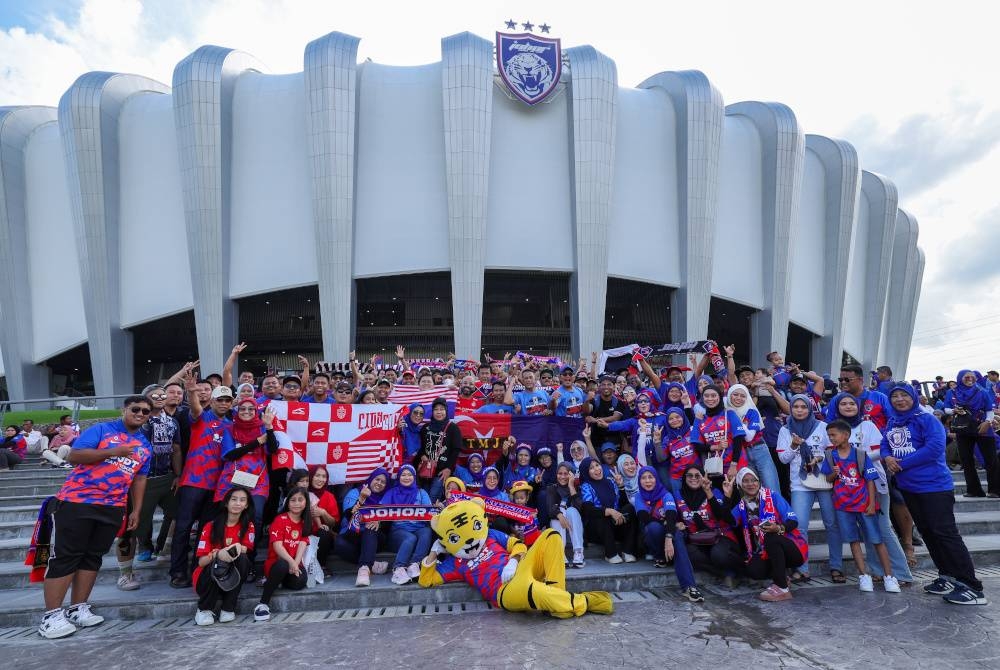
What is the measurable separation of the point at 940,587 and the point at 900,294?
150 feet

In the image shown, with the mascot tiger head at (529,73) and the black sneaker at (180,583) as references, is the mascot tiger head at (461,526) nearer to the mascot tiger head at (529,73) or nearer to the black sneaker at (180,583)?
the black sneaker at (180,583)

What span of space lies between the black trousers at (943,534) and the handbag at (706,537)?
207cm

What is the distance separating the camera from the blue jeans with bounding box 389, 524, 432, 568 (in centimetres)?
638

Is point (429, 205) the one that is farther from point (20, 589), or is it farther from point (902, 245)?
point (902, 245)


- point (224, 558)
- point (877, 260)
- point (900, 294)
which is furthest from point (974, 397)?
point (900, 294)

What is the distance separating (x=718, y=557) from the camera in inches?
242

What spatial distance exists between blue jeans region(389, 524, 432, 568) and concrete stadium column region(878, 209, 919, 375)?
46.5 meters

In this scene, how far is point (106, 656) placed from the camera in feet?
15.2

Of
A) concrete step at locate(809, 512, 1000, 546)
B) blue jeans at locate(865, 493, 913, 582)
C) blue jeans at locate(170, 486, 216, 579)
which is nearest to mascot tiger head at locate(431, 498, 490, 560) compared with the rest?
blue jeans at locate(170, 486, 216, 579)

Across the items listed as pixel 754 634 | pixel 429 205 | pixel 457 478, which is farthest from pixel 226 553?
pixel 429 205

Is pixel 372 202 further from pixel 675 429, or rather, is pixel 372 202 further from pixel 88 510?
pixel 88 510

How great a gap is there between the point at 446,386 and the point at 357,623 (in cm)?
595

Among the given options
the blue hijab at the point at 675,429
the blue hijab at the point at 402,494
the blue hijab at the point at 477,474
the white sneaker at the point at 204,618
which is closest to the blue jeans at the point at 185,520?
the white sneaker at the point at 204,618

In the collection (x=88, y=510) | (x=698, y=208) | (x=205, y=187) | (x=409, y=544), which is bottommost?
(x=409, y=544)
